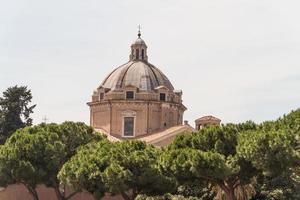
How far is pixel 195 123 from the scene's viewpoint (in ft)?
212

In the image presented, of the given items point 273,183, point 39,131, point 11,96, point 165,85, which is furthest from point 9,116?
point 273,183

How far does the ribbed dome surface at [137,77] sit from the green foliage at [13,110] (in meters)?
7.87

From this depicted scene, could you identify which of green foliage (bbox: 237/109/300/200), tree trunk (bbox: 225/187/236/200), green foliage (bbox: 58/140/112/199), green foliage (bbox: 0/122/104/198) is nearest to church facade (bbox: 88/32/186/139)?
green foliage (bbox: 0/122/104/198)

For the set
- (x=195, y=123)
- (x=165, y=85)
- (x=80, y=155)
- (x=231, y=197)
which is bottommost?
(x=231, y=197)

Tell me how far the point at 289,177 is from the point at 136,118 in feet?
83.3

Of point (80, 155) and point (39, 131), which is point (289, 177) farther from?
point (39, 131)

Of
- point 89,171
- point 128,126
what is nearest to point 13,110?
point 128,126

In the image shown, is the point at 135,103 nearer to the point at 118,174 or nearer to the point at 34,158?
the point at 34,158

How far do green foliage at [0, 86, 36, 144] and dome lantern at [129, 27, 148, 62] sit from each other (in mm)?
11279

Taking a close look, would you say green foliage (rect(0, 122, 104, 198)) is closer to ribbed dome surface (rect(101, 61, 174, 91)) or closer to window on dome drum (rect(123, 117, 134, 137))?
window on dome drum (rect(123, 117, 134, 137))

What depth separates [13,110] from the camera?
6538 cm

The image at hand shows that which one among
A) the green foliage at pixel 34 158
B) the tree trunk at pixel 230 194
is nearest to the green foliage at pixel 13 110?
the green foliage at pixel 34 158

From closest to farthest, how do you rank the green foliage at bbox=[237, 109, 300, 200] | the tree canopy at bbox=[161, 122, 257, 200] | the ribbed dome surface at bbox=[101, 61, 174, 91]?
1. the green foliage at bbox=[237, 109, 300, 200]
2. the tree canopy at bbox=[161, 122, 257, 200]
3. the ribbed dome surface at bbox=[101, 61, 174, 91]

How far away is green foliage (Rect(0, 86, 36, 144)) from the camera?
6462 centimetres
